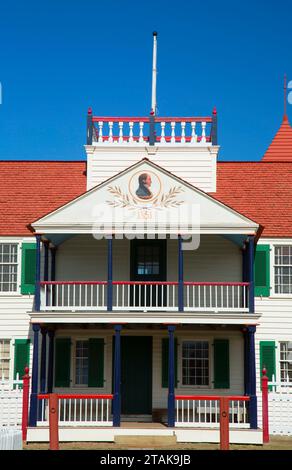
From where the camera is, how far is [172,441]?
20.6 metres

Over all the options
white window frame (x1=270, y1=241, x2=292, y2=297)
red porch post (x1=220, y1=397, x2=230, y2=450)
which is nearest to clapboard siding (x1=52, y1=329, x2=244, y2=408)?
white window frame (x1=270, y1=241, x2=292, y2=297)

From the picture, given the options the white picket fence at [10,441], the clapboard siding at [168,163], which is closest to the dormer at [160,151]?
the clapboard siding at [168,163]

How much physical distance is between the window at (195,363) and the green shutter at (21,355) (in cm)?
456

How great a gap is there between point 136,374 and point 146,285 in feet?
8.51

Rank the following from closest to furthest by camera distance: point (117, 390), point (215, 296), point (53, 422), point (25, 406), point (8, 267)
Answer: point (53, 422), point (25, 406), point (117, 390), point (215, 296), point (8, 267)

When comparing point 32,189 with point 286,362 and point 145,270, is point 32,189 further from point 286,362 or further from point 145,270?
point 286,362

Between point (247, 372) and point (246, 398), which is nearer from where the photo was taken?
point (246, 398)

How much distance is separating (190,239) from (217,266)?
1.49 meters

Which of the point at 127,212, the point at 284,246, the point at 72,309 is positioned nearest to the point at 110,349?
the point at 72,309

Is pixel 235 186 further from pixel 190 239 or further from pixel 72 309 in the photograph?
pixel 72 309

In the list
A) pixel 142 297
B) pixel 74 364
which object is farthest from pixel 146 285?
pixel 74 364

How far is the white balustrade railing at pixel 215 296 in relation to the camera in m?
22.7

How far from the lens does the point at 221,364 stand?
2395 cm

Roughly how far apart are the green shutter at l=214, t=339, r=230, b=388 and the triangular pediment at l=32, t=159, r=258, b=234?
3.79m
